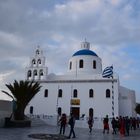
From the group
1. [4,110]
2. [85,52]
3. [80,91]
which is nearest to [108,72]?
[80,91]

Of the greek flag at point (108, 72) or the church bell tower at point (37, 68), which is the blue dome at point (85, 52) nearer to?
the church bell tower at point (37, 68)

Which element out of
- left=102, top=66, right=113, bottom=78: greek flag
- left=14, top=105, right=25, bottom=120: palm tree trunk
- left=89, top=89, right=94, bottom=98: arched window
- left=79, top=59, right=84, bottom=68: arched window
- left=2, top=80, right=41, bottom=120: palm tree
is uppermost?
left=79, top=59, right=84, bottom=68: arched window

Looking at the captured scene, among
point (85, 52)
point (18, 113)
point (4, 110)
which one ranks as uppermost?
point (85, 52)

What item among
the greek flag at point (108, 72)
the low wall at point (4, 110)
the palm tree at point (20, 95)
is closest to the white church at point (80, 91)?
the greek flag at point (108, 72)

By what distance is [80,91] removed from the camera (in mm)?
41500

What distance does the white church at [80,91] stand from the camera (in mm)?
39844

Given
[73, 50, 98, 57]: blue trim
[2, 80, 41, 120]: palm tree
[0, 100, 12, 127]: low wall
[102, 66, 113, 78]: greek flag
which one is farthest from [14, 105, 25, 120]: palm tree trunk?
[73, 50, 98, 57]: blue trim

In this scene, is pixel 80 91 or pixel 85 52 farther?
pixel 85 52

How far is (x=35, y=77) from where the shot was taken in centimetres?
4422

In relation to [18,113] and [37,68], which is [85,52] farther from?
[18,113]

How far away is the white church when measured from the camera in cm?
3984

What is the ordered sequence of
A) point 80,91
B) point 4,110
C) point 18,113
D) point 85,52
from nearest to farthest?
point 4,110 < point 18,113 < point 80,91 < point 85,52

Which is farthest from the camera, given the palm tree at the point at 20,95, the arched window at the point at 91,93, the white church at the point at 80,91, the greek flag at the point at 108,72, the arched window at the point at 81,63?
the arched window at the point at 81,63

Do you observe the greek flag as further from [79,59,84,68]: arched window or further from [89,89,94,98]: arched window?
[79,59,84,68]: arched window
